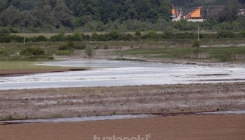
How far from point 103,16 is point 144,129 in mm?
112799

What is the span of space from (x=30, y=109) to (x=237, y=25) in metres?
93.0

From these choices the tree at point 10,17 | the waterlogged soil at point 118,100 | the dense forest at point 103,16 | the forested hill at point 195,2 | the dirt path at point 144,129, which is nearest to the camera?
the dirt path at point 144,129

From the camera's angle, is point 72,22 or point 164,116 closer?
point 164,116

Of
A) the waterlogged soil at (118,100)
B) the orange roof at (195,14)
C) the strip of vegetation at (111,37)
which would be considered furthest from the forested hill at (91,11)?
the waterlogged soil at (118,100)

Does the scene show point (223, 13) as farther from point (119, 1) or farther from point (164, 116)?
point (164, 116)

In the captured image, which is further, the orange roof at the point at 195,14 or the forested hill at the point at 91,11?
the orange roof at the point at 195,14

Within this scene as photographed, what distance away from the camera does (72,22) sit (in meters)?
121

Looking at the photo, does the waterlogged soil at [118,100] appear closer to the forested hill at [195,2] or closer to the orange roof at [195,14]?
the orange roof at [195,14]

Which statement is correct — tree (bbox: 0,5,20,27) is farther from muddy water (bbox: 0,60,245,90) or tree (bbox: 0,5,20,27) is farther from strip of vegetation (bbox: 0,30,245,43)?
muddy water (bbox: 0,60,245,90)

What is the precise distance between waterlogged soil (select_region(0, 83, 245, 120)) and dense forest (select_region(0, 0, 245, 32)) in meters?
79.7

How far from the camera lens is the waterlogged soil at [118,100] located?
18969mm

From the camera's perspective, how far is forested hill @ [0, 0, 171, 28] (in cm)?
11944

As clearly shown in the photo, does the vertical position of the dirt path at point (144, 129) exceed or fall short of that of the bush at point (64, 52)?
it exceeds it

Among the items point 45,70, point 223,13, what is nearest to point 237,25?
point 223,13
